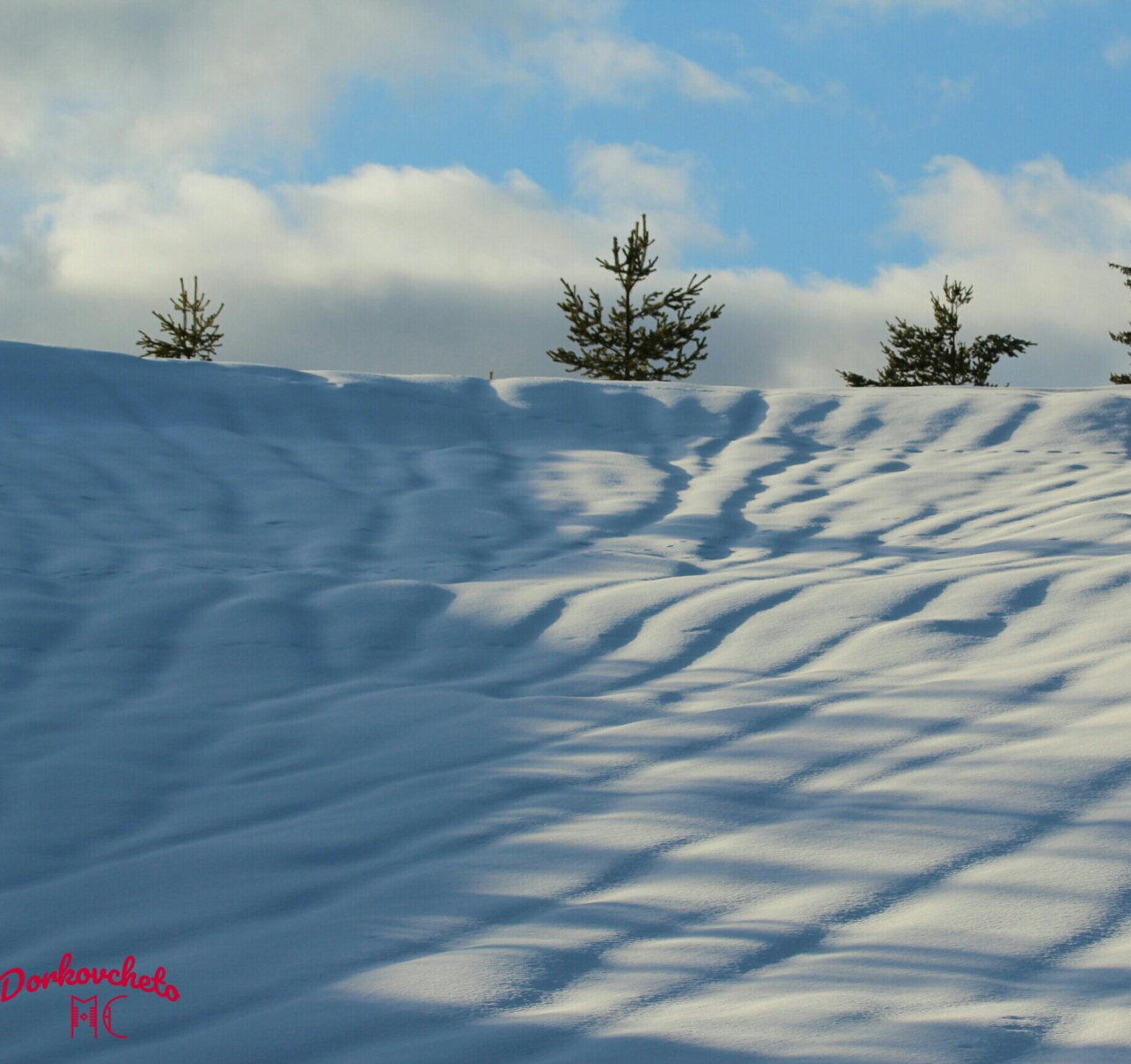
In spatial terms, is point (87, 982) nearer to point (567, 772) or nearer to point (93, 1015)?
point (93, 1015)

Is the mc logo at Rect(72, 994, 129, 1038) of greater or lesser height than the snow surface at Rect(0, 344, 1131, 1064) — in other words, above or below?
below

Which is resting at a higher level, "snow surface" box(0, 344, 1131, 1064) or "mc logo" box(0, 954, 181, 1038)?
"snow surface" box(0, 344, 1131, 1064)

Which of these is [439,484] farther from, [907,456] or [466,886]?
[466,886]

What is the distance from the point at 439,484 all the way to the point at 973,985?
4120 millimetres

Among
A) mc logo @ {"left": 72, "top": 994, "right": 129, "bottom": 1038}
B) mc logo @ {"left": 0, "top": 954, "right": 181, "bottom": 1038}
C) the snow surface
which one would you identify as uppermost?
the snow surface

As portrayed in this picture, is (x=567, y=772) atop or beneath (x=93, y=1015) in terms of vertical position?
atop

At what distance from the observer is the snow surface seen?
4.90 ft

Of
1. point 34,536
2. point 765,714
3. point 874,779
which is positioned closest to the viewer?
point 874,779

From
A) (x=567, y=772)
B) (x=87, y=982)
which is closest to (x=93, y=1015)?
(x=87, y=982)

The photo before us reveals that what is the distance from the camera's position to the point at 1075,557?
12.0ft

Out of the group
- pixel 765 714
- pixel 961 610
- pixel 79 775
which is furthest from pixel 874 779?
pixel 79 775

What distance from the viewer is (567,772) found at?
7.55 ft

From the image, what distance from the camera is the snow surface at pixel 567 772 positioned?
1.49 m

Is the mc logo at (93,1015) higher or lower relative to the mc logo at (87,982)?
lower
